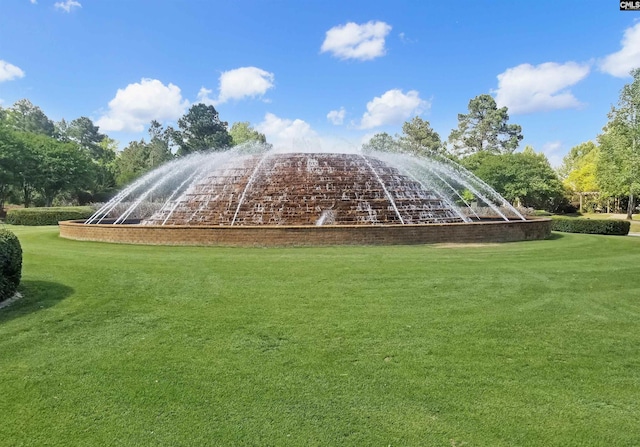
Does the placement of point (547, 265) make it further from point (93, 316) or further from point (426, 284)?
point (93, 316)

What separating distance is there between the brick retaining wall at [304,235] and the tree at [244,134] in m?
64.7

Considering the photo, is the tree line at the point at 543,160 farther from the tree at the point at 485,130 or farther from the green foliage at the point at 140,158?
the green foliage at the point at 140,158

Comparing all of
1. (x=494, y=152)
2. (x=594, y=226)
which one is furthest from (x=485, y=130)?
(x=594, y=226)

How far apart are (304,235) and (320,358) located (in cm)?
890

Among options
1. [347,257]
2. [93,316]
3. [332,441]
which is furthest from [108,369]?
[347,257]

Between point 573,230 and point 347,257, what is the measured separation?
15.3m

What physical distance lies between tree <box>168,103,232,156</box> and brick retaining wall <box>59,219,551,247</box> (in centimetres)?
5176

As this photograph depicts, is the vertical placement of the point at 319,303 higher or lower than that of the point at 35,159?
lower

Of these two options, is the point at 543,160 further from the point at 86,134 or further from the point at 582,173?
the point at 86,134

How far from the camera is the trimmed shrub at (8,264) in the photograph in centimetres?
677

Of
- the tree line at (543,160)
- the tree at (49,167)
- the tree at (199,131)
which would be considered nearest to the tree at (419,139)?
the tree line at (543,160)

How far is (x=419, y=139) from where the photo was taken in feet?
242

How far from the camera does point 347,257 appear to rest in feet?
37.3

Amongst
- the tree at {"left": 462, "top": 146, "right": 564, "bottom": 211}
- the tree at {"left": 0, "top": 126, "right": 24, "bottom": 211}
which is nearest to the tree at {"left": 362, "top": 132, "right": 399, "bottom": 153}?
the tree at {"left": 462, "top": 146, "right": 564, "bottom": 211}
